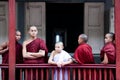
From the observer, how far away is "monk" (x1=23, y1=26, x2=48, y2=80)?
31.8 ft

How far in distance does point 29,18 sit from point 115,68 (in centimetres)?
406

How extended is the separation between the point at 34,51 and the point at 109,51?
1.52 m

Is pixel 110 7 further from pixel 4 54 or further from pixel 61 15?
pixel 4 54

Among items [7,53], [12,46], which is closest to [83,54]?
[12,46]

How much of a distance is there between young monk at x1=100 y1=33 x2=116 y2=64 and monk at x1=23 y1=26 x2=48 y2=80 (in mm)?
1194

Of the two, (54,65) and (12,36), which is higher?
(12,36)

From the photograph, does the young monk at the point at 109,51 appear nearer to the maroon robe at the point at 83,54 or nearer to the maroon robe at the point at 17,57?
the maroon robe at the point at 83,54

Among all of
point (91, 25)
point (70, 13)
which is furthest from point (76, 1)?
point (70, 13)

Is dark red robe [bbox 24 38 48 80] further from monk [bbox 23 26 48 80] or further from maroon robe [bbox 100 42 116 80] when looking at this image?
maroon robe [bbox 100 42 116 80]

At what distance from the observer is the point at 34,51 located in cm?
982

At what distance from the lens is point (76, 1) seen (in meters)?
13.5

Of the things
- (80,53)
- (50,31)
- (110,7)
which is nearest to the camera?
(80,53)

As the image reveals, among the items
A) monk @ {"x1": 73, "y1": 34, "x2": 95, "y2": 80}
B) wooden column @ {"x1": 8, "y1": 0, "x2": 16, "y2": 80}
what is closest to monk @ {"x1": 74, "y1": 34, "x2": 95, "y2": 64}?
monk @ {"x1": 73, "y1": 34, "x2": 95, "y2": 80}

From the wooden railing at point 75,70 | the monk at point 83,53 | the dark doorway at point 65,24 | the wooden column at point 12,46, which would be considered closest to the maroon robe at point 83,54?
the monk at point 83,53
